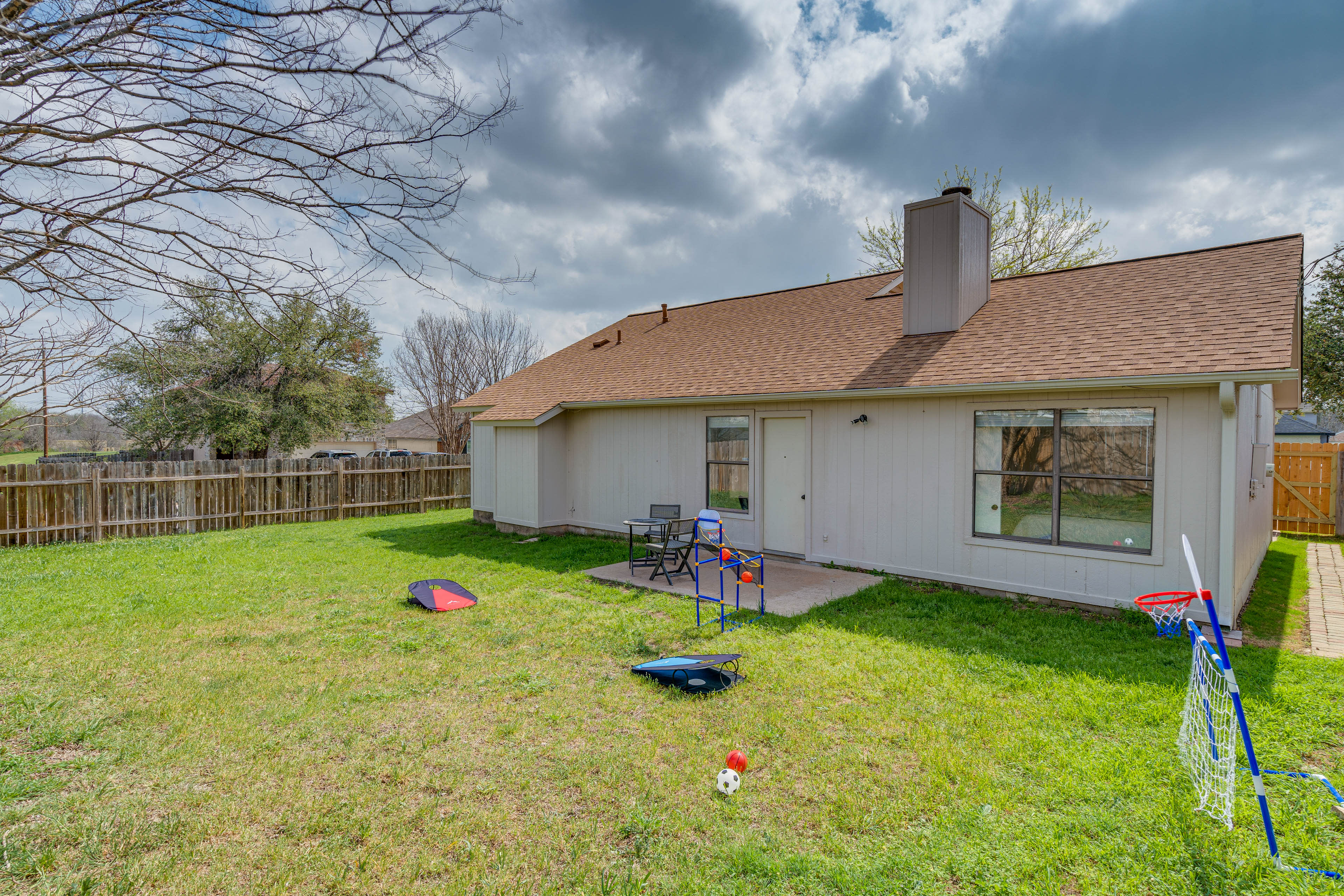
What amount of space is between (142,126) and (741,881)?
14.0ft

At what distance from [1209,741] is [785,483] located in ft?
20.5

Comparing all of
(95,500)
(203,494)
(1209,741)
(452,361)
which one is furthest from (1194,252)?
(452,361)

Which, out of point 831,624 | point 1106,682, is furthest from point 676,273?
point 1106,682

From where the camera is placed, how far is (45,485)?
1133 centimetres

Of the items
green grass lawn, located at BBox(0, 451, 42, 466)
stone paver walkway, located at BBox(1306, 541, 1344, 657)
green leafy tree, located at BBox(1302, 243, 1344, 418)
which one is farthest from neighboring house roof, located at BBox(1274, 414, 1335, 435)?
green grass lawn, located at BBox(0, 451, 42, 466)

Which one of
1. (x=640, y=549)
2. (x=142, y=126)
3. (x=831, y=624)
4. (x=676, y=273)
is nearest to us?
(x=142, y=126)

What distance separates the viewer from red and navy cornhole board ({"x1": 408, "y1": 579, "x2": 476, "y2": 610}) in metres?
7.07

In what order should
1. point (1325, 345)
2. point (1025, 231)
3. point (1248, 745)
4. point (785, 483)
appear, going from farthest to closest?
point (1025, 231)
point (1325, 345)
point (785, 483)
point (1248, 745)

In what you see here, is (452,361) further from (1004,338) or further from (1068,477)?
(1068,477)

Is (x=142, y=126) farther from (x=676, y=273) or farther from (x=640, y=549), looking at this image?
(x=676, y=273)

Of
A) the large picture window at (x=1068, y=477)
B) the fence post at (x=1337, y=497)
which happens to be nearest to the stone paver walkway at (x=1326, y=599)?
the large picture window at (x=1068, y=477)

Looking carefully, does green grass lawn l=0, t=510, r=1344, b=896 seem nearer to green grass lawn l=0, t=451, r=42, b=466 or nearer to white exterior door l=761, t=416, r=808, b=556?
white exterior door l=761, t=416, r=808, b=556

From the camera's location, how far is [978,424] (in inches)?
293

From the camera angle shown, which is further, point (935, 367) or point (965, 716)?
point (935, 367)
